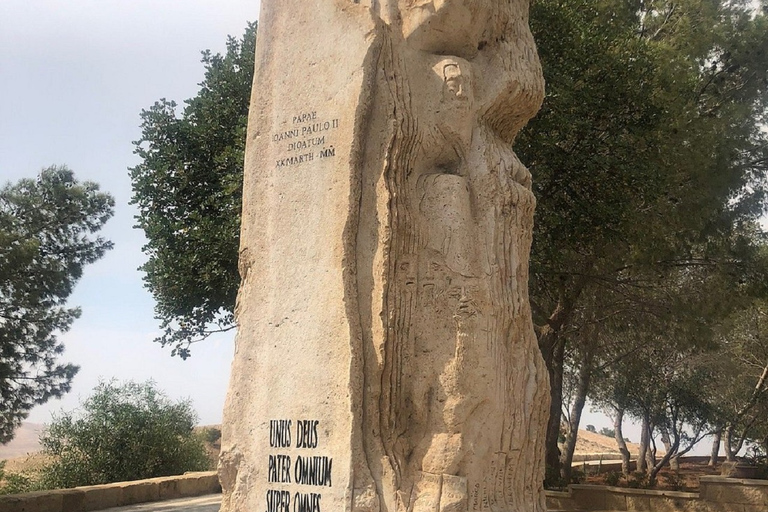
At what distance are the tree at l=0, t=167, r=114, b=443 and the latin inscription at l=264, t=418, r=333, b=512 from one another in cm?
1307

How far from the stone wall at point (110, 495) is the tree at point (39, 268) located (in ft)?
13.8

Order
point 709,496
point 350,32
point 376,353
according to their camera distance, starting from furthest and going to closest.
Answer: point 709,496 < point 350,32 < point 376,353

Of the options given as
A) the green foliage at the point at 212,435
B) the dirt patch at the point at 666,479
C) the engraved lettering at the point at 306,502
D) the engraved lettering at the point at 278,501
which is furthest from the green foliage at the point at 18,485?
the engraved lettering at the point at 306,502

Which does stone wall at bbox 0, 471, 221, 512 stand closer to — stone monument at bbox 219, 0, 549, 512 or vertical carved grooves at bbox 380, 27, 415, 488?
stone monument at bbox 219, 0, 549, 512

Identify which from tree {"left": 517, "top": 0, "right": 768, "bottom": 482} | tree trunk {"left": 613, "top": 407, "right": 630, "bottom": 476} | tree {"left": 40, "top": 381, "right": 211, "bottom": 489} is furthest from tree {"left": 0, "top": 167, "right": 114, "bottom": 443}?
tree trunk {"left": 613, "top": 407, "right": 630, "bottom": 476}

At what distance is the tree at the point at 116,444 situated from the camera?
18828 millimetres

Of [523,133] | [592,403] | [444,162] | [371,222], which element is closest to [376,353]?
[371,222]

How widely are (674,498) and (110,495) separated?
10.7 m

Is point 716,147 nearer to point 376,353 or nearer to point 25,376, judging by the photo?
point 376,353

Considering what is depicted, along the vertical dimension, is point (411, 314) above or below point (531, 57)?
below

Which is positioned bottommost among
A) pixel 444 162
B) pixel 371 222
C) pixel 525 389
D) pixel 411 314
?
pixel 525 389

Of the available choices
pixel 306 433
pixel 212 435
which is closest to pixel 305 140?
pixel 306 433

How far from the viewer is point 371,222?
20.2 feet

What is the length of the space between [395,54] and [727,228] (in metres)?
13.7
